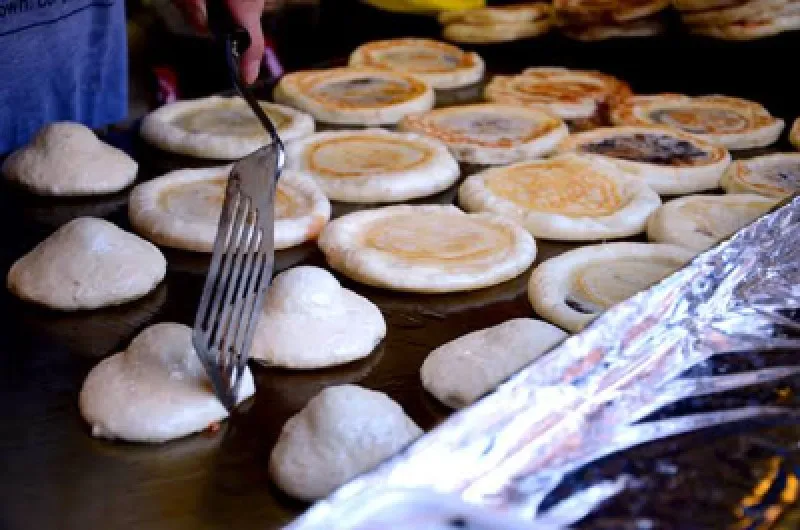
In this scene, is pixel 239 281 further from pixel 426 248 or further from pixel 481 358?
pixel 426 248

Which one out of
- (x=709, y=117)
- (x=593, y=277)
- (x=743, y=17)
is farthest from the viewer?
(x=743, y=17)

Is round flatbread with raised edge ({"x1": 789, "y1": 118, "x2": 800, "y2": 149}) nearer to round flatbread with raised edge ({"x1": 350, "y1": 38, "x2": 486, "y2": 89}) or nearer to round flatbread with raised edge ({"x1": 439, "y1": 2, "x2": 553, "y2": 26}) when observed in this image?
round flatbread with raised edge ({"x1": 350, "y1": 38, "x2": 486, "y2": 89})

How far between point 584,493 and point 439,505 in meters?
0.26

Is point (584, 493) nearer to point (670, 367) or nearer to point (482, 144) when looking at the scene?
point (670, 367)

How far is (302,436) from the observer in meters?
1.68

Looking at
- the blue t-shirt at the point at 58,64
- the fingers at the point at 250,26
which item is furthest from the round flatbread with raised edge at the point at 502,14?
the fingers at the point at 250,26

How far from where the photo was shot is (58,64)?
3299 mm

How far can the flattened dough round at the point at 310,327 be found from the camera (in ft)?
6.64

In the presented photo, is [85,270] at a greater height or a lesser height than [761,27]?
lesser

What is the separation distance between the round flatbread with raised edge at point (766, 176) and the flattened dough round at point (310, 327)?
4.51 ft

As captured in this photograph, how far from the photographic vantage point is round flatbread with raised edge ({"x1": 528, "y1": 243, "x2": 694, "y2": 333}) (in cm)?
225

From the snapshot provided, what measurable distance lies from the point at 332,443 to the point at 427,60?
2.70 metres

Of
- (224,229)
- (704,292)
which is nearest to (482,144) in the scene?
(704,292)

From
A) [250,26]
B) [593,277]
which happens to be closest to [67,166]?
[250,26]
